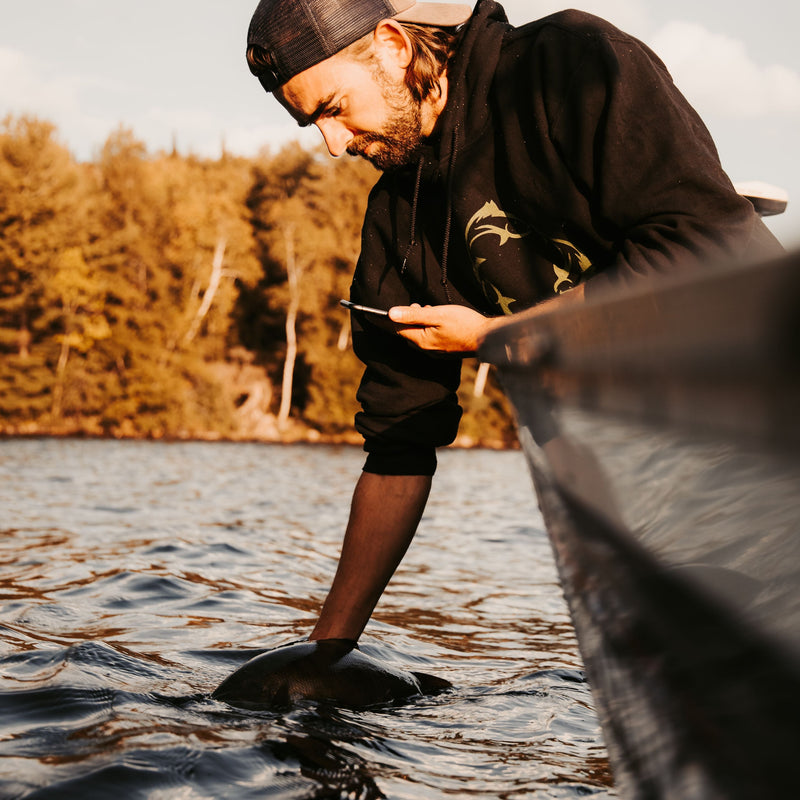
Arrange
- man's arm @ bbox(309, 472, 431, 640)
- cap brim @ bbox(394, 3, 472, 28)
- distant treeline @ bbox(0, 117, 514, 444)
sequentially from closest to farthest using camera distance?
cap brim @ bbox(394, 3, 472, 28) < man's arm @ bbox(309, 472, 431, 640) < distant treeline @ bbox(0, 117, 514, 444)

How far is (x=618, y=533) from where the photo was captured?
1.27 meters

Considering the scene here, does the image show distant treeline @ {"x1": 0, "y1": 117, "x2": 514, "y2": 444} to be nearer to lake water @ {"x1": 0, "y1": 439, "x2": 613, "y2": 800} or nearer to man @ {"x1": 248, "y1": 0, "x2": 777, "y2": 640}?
lake water @ {"x1": 0, "y1": 439, "x2": 613, "y2": 800}

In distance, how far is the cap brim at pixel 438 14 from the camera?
2854 millimetres

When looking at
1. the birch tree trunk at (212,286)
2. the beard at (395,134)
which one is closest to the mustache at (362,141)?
the beard at (395,134)

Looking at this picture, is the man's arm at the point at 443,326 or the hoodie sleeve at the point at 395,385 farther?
the hoodie sleeve at the point at 395,385

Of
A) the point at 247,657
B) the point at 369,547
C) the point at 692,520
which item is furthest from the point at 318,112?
the point at 692,520

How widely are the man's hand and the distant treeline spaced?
3411cm

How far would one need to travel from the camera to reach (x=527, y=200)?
257cm

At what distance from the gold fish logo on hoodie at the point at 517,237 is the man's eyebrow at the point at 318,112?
546 millimetres

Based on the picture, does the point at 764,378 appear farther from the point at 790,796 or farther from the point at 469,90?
the point at 469,90

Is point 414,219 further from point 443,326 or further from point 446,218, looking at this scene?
point 443,326

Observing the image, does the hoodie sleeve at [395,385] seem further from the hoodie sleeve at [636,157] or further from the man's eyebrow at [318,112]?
the hoodie sleeve at [636,157]

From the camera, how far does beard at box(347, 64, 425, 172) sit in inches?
111

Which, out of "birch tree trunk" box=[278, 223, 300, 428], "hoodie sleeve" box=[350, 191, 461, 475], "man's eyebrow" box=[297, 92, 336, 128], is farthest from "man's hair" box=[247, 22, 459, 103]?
"birch tree trunk" box=[278, 223, 300, 428]
